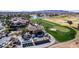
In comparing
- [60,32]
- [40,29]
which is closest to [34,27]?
[40,29]

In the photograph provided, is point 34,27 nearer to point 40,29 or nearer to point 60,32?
point 40,29
